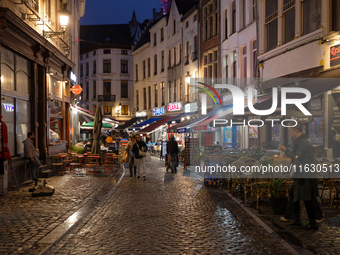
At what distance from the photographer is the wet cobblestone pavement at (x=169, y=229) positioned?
21.0 ft

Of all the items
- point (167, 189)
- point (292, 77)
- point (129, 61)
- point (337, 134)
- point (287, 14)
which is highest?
point (129, 61)

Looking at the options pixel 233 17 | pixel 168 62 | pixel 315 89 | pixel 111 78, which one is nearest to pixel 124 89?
pixel 111 78

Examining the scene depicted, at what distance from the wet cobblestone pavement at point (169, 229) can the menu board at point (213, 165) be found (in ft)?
6.34

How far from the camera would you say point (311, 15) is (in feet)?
51.9

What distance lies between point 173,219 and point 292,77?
1052 cm

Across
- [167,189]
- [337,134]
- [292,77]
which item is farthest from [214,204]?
[292,77]

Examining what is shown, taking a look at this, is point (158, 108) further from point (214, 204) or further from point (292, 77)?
point (214, 204)

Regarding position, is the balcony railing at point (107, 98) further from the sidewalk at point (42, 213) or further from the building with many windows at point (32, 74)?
the sidewalk at point (42, 213)

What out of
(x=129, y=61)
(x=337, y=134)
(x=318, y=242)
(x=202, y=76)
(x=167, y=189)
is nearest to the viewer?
(x=318, y=242)

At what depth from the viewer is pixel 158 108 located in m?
43.8

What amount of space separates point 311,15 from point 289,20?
191 centimetres

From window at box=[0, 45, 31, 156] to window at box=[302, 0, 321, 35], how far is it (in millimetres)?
10545

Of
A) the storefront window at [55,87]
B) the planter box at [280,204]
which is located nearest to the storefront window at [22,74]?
the storefront window at [55,87]

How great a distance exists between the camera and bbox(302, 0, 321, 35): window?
50.1 ft
